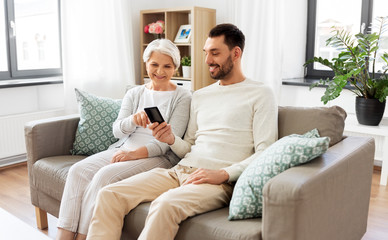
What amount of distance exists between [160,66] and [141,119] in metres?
0.30

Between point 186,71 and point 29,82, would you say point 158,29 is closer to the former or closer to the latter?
point 186,71

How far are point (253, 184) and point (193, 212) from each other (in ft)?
0.82

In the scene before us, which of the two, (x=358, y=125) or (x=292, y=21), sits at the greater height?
(x=292, y=21)

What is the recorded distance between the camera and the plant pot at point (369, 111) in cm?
297

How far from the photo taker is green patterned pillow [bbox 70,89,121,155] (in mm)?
2297

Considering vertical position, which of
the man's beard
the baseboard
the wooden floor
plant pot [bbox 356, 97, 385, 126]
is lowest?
the wooden floor

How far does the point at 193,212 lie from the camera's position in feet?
4.98

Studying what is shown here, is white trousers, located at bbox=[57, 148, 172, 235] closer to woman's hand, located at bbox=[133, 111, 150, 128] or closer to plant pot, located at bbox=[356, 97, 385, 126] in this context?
woman's hand, located at bbox=[133, 111, 150, 128]

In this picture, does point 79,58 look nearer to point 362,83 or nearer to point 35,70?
point 35,70

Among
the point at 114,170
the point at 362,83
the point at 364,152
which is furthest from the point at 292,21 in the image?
the point at 114,170

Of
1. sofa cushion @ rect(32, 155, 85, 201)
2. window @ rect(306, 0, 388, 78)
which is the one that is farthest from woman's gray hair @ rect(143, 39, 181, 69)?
window @ rect(306, 0, 388, 78)

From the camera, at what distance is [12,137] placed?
338 centimetres

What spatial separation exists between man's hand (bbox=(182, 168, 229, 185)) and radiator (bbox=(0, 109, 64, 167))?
88.2 inches

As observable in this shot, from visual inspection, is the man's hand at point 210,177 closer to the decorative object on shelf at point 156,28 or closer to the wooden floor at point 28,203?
the wooden floor at point 28,203
